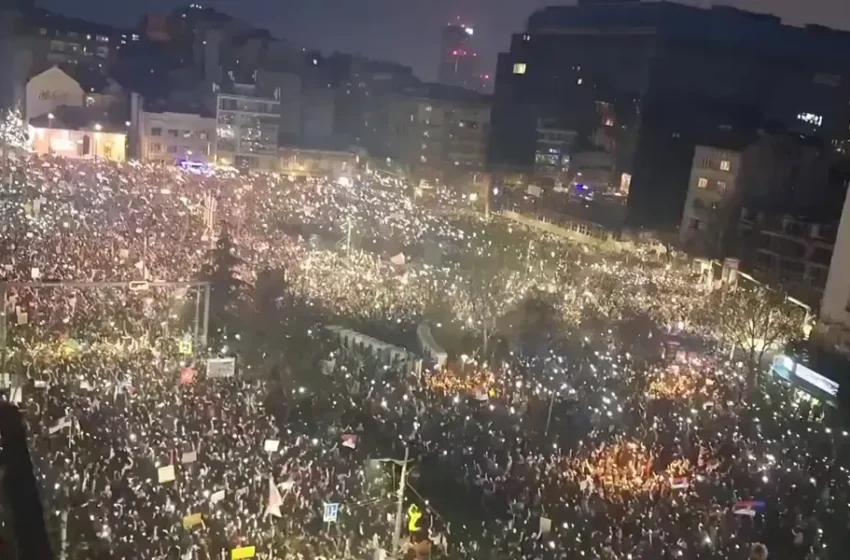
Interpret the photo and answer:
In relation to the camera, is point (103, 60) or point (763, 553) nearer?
point (763, 553)

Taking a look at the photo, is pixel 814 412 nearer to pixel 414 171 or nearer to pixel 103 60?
pixel 414 171

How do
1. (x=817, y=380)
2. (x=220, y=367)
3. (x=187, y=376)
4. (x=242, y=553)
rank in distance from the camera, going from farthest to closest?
(x=817, y=380) < (x=220, y=367) < (x=187, y=376) < (x=242, y=553)

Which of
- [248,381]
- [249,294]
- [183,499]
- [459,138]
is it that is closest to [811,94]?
[459,138]

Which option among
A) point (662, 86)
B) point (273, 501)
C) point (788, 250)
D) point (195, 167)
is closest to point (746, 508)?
point (273, 501)

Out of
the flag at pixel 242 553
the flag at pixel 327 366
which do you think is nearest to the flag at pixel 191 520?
the flag at pixel 242 553

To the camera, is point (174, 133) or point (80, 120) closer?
point (80, 120)

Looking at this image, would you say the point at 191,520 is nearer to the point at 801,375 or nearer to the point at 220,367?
the point at 220,367

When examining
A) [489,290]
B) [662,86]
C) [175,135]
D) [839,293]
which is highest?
[662,86]
